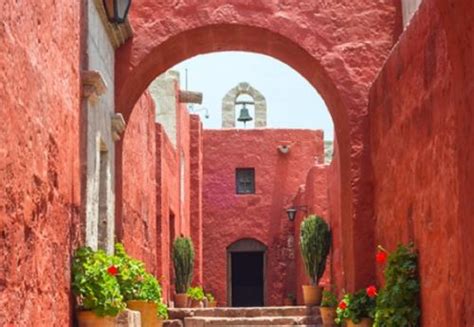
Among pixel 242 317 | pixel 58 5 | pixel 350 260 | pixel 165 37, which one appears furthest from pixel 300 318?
pixel 58 5

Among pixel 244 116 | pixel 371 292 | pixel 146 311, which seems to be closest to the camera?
pixel 371 292

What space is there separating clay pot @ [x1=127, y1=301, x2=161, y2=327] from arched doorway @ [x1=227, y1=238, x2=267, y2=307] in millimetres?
14849

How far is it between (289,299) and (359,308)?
1348 cm

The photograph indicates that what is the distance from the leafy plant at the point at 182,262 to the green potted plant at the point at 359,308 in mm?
8997

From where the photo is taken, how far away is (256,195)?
78.8 ft

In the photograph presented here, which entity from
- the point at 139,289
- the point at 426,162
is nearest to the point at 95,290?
the point at 139,289

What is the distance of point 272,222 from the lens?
2384 cm

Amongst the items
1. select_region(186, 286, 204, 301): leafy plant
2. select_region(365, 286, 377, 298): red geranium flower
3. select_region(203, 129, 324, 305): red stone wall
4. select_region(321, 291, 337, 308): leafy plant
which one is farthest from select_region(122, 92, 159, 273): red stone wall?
select_region(203, 129, 324, 305): red stone wall

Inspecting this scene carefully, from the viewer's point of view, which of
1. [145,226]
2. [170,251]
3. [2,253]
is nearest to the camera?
[2,253]

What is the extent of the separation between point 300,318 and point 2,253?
31.1ft

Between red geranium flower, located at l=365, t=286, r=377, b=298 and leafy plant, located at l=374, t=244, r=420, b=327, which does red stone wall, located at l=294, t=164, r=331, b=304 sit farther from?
leafy plant, located at l=374, t=244, r=420, b=327

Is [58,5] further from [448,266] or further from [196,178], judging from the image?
[196,178]

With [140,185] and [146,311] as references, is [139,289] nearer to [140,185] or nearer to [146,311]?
[146,311]

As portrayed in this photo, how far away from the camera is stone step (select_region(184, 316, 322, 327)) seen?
13812mm
